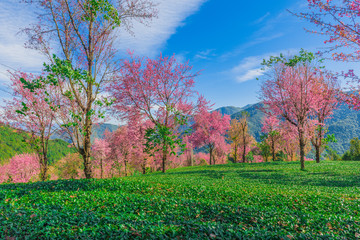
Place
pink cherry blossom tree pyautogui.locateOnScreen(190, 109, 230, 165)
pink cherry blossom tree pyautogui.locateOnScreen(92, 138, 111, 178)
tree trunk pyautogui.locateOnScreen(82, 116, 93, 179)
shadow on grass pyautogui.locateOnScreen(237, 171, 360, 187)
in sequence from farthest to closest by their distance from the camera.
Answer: pink cherry blossom tree pyautogui.locateOnScreen(92, 138, 111, 178), pink cherry blossom tree pyautogui.locateOnScreen(190, 109, 230, 165), shadow on grass pyautogui.locateOnScreen(237, 171, 360, 187), tree trunk pyautogui.locateOnScreen(82, 116, 93, 179)

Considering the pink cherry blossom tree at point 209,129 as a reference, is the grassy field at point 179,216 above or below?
below

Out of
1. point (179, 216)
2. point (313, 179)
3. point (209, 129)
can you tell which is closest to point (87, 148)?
point (179, 216)

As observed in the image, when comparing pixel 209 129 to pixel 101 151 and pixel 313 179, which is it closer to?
pixel 101 151

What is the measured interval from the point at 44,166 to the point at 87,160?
10.6 m

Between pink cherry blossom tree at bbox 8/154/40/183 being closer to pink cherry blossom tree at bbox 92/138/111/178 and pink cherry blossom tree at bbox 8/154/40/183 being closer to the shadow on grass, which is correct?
pink cherry blossom tree at bbox 92/138/111/178

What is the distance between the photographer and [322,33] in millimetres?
7754

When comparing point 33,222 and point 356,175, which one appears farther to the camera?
point 356,175

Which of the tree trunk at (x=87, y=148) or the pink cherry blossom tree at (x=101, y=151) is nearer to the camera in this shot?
the tree trunk at (x=87, y=148)

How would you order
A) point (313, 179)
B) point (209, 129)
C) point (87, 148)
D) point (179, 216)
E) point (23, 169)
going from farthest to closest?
point (23, 169) < point (209, 129) < point (313, 179) < point (87, 148) < point (179, 216)

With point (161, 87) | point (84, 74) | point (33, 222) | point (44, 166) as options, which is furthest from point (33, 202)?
point (44, 166)

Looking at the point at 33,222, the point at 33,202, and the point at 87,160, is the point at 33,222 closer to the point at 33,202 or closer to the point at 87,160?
the point at 33,202

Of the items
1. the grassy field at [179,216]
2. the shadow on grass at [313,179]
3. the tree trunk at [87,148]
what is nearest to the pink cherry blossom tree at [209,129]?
the shadow on grass at [313,179]

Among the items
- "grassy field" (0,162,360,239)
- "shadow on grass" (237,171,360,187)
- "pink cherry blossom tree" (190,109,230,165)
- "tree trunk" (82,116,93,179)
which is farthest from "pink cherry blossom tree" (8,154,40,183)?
"shadow on grass" (237,171,360,187)

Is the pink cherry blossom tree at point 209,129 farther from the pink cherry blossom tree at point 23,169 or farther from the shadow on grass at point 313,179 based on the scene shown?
the pink cherry blossom tree at point 23,169
